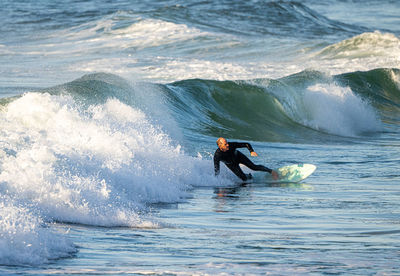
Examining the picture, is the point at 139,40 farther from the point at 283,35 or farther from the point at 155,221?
the point at 155,221

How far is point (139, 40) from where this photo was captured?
35.6 meters

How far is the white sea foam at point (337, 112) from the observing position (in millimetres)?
20450

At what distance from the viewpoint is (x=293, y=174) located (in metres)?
11.9

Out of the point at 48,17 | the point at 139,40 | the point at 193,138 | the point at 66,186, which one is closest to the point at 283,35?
the point at 139,40

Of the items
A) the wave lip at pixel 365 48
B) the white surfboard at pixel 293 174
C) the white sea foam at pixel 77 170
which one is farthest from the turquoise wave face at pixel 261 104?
the wave lip at pixel 365 48

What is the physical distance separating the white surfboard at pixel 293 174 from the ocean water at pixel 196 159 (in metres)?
0.16

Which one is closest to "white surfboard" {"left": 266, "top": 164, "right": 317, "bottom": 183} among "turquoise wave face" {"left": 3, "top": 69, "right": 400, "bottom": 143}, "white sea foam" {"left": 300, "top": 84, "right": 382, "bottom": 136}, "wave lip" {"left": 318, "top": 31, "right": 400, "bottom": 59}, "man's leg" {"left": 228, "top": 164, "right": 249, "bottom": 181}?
"man's leg" {"left": 228, "top": 164, "right": 249, "bottom": 181}

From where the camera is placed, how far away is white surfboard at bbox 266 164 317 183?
11.8 metres

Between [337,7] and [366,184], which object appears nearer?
[366,184]

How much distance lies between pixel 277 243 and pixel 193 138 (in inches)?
382

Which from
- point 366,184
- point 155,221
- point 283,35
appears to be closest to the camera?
point 155,221

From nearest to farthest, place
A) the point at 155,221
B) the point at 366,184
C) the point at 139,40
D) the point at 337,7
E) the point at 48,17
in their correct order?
the point at 155,221, the point at 366,184, the point at 139,40, the point at 48,17, the point at 337,7

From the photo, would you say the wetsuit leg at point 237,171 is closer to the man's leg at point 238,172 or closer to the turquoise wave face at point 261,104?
the man's leg at point 238,172

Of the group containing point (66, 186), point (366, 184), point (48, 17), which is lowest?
point (366, 184)
